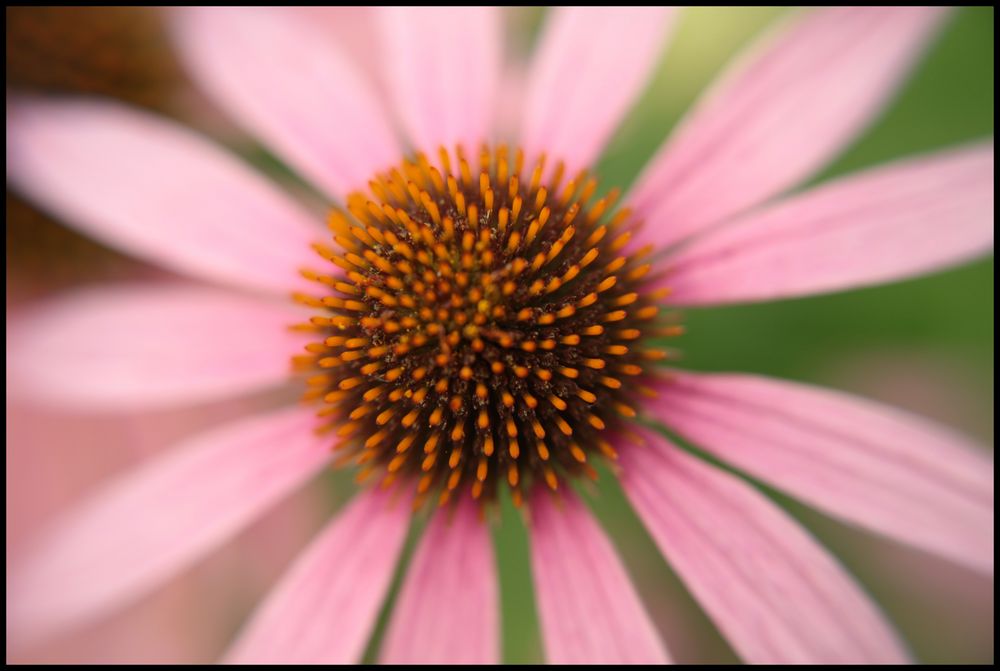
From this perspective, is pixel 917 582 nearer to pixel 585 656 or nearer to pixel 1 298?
pixel 585 656

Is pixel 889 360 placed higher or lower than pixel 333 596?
lower

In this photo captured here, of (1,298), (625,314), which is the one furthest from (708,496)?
(1,298)

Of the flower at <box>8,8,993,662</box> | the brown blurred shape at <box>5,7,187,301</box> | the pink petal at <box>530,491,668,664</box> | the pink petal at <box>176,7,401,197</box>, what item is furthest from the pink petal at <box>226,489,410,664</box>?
the brown blurred shape at <box>5,7,187,301</box>

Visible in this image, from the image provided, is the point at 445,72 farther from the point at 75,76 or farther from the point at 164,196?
the point at 75,76

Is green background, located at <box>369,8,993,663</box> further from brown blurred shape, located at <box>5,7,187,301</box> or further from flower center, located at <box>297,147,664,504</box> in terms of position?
brown blurred shape, located at <box>5,7,187,301</box>

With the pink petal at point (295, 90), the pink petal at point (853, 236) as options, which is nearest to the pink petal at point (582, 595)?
the pink petal at point (853, 236)

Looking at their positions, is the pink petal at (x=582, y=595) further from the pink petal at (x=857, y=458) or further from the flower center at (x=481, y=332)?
the pink petal at (x=857, y=458)

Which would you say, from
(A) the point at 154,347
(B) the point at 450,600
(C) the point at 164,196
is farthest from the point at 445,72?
(B) the point at 450,600
